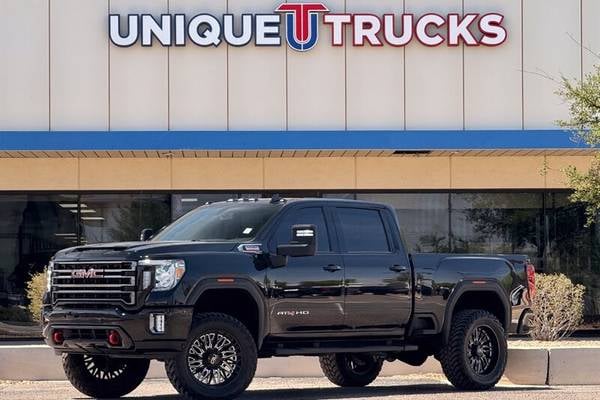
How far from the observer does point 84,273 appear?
13.3 m

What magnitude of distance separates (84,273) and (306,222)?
244 cm

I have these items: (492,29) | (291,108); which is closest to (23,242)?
(291,108)

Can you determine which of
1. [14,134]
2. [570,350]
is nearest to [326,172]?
[14,134]

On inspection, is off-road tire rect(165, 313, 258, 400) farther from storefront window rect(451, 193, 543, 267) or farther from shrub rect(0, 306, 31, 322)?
storefront window rect(451, 193, 543, 267)

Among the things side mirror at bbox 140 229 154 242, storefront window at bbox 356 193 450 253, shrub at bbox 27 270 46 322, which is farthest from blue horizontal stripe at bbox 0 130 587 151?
side mirror at bbox 140 229 154 242

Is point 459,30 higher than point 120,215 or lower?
higher

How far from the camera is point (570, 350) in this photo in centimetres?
1708

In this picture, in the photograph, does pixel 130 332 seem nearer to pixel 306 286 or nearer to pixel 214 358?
pixel 214 358

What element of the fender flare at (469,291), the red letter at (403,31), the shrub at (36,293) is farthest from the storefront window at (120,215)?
the fender flare at (469,291)

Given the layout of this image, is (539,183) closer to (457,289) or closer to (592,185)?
(592,185)

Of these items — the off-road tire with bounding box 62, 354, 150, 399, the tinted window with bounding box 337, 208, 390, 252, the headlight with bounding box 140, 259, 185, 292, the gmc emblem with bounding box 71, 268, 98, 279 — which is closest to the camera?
the headlight with bounding box 140, 259, 185, 292

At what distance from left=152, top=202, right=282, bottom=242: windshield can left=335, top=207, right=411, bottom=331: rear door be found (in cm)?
90

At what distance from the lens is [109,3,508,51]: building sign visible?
1016 inches

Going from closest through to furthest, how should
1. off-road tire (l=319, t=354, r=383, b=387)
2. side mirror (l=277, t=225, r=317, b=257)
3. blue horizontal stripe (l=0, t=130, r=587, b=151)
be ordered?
side mirror (l=277, t=225, r=317, b=257) → off-road tire (l=319, t=354, r=383, b=387) → blue horizontal stripe (l=0, t=130, r=587, b=151)
